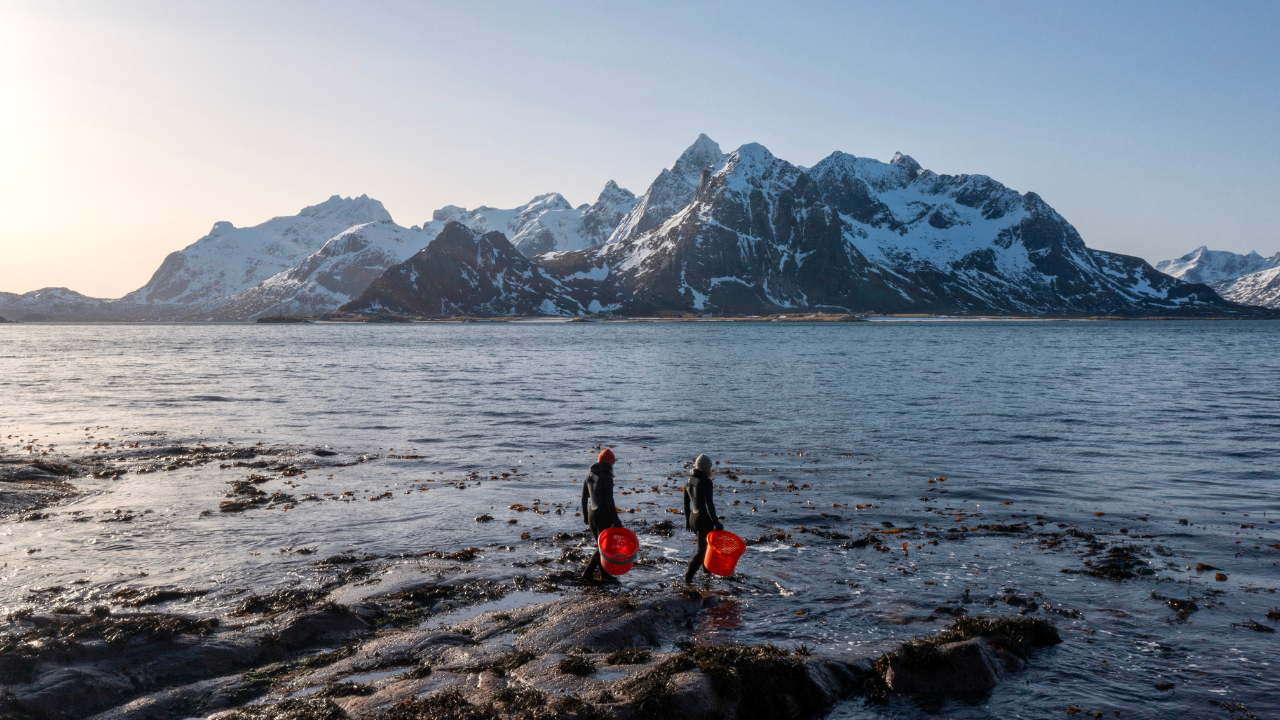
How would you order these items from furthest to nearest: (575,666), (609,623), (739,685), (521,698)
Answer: (609,623) < (575,666) < (739,685) < (521,698)

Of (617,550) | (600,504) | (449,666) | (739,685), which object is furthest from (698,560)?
(449,666)

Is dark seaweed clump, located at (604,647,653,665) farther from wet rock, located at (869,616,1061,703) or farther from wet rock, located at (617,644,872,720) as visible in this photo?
wet rock, located at (869,616,1061,703)

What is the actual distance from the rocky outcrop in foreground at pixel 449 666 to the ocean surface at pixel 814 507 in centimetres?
83

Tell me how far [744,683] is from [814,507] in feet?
43.0

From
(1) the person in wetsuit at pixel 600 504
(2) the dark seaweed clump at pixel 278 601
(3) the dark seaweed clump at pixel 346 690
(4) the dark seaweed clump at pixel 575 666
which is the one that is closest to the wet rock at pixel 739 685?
(4) the dark seaweed clump at pixel 575 666

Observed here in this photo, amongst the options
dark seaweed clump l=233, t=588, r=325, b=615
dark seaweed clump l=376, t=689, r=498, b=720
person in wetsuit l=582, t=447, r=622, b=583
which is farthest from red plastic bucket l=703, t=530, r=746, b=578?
dark seaweed clump l=233, t=588, r=325, b=615

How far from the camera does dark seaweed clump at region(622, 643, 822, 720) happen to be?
33.4 ft

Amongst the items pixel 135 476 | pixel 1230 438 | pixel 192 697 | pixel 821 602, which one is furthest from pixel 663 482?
pixel 1230 438

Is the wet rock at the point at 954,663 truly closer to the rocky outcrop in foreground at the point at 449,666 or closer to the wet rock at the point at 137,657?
the rocky outcrop in foreground at the point at 449,666

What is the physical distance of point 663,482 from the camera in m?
27.1

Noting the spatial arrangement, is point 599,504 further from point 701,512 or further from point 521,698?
point 521,698

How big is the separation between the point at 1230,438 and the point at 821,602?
113 ft

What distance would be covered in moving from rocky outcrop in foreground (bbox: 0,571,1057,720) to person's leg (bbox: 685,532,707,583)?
1.92 meters

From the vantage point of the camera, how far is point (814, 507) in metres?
23.2
